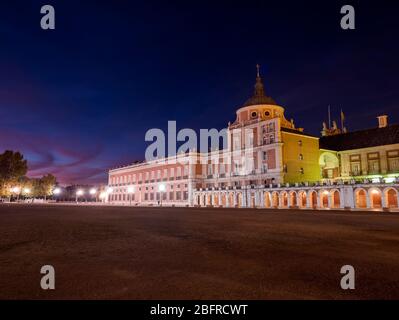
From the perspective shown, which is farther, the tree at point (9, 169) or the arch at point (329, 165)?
the tree at point (9, 169)

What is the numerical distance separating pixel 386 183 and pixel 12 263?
3662 cm

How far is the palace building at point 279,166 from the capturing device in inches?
1634

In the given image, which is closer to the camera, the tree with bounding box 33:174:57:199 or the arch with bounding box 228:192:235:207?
the arch with bounding box 228:192:235:207

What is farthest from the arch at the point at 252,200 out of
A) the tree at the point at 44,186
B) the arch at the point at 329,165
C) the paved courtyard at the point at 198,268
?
the tree at the point at 44,186

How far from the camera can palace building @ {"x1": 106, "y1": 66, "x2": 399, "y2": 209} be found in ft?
136

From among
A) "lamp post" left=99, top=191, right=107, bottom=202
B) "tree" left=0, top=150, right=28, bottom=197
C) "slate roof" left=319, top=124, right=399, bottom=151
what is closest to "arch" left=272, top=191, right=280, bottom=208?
"slate roof" left=319, top=124, right=399, bottom=151

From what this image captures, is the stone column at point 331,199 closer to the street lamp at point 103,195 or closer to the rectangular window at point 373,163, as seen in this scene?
the rectangular window at point 373,163

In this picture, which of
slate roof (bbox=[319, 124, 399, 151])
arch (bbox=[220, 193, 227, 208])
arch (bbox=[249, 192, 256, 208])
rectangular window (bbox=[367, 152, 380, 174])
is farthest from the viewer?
arch (bbox=[220, 193, 227, 208])

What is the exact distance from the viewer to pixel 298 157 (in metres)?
50.4

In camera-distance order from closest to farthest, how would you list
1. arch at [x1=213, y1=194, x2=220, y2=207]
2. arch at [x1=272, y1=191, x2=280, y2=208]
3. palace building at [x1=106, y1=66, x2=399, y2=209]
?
palace building at [x1=106, y1=66, x2=399, y2=209]
arch at [x1=272, y1=191, x2=280, y2=208]
arch at [x1=213, y1=194, x2=220, y2=207]

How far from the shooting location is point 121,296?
4.36 m

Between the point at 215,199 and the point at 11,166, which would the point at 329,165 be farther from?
A: the point at 11,166

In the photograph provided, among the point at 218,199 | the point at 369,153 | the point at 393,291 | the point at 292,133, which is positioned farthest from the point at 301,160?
the point at 393,291

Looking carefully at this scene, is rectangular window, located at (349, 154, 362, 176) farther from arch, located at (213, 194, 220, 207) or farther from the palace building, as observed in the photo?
arch, located at (213, 194, 220, 207)
